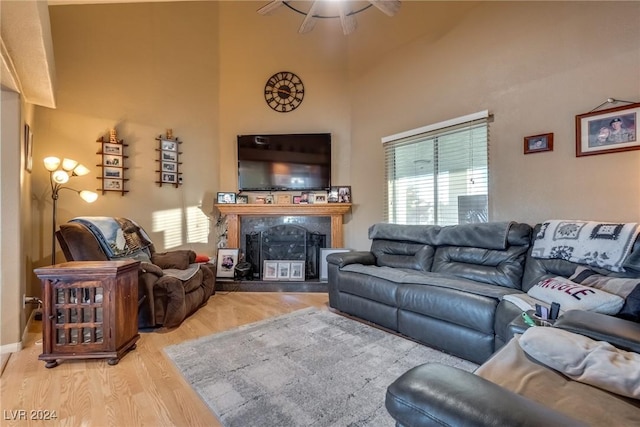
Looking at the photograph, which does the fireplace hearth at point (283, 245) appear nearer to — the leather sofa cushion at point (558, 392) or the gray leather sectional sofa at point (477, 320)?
the gray leather sectional sofa at point (477, 320)

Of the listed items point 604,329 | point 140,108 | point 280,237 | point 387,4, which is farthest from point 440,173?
point 140,108

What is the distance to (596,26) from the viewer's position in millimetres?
2416

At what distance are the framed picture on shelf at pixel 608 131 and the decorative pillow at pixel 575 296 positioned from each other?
120cm

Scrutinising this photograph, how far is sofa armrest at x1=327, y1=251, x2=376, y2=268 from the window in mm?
866

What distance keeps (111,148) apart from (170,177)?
2.49ft

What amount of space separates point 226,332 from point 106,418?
1161mm

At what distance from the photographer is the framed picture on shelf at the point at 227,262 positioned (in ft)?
14.1

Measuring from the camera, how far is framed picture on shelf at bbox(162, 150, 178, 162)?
13.7 feet

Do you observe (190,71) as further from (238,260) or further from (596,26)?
(596,26)

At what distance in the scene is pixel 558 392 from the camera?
0.95 meters

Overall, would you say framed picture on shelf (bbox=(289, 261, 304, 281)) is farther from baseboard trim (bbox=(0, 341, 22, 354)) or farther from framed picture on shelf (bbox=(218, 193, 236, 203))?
baseboard trim (bbox=(0, 341, 22, 354))

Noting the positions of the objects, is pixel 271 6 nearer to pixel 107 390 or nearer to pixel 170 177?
pixel 170 177

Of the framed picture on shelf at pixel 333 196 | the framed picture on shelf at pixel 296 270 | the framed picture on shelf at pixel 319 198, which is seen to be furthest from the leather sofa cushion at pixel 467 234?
the framed picture on shelf at pixel 296 270

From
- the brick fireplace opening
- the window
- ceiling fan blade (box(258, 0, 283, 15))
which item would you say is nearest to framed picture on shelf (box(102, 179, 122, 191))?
the brick fireplace opening
